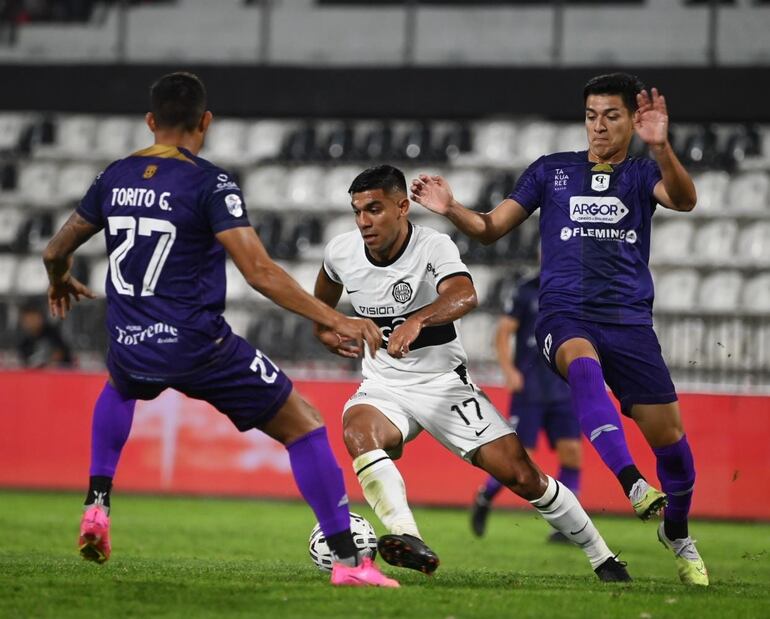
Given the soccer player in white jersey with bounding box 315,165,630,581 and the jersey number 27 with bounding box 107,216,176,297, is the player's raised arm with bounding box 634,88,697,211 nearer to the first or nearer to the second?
the soccer player in white jersey with bounding box 315,165,630,581

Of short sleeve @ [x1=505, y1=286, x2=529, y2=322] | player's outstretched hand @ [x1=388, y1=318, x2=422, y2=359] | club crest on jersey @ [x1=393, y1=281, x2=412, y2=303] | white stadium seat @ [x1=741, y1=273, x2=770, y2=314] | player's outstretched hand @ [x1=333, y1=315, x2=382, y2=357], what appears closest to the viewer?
player's outstretched hand @ [x1=333, y1=315, x2=382, y2=357]

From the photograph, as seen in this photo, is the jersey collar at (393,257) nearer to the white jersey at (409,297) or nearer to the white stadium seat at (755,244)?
the white jersey at (409,297)

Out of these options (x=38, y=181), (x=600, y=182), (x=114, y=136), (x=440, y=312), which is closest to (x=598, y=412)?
(x=440, y=312)

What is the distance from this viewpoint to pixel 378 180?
7609 mm

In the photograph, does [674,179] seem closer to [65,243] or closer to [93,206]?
[93,206]

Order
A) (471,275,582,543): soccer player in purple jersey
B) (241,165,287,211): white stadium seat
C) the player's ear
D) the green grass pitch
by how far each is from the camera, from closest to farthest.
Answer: the green grass pitch
the player's ear
(471,275,582,543): soccer player in purple jersey
(241,165,287,211): white stadium seat

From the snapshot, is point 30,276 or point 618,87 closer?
point 618,87

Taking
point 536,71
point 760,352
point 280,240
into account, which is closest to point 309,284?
point 280,240

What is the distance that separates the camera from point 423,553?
6668 millimetres

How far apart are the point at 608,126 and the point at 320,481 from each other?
8.88ft

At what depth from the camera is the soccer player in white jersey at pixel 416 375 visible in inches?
293

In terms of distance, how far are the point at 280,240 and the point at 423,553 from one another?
12.1 m

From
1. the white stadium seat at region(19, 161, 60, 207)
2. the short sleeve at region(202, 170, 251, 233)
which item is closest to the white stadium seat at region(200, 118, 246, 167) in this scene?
the white stadium seat at region(19, 161, 60, 207)

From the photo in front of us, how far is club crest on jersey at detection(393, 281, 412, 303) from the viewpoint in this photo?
25.6ft
